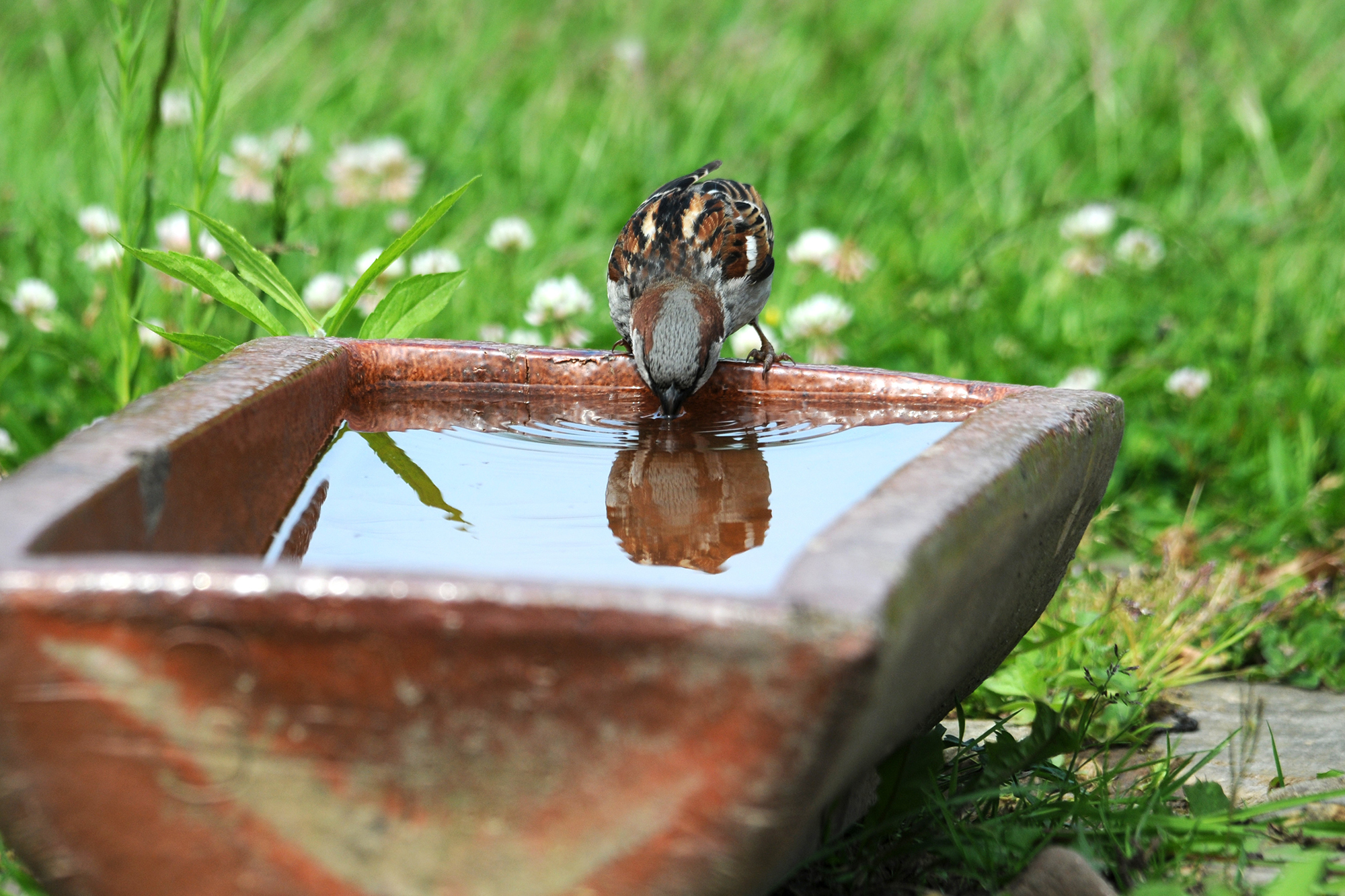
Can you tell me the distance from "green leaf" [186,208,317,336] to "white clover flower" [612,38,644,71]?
4077mm

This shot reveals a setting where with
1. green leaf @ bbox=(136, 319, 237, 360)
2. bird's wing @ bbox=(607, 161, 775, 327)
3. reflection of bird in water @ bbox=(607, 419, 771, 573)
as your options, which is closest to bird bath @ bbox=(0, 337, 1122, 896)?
reflection of bird in water @ bbox=(607, 419, 771, 573)

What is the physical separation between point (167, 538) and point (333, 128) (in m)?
5.26

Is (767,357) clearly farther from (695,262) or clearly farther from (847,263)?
(847,263)

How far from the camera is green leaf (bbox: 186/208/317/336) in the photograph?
8.27 ft

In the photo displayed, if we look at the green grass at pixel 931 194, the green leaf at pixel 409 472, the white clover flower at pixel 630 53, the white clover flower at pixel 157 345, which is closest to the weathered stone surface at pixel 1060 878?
the green grass at pixel 931 194

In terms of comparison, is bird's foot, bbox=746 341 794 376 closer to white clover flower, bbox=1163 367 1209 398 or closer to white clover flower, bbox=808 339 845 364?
white clover flower, bbox=808 339 845 364

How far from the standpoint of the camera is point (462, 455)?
2.18 meters

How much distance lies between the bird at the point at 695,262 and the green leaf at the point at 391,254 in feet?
2.17

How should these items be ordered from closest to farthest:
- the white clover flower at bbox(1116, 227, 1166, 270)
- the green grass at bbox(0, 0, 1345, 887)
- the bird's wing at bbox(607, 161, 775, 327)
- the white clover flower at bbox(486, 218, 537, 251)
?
the green grass at bbox(0, 0, 1345, 887) → the bird's wing at bbox(607, 161, 775, 327) → the white clover flower at bbox(486, 218, 537, 251) → the white clover flower at bbox(1116, 227, 1166, 270)

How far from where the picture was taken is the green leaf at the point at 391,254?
233 centimetres

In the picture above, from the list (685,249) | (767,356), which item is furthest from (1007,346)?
(685,249)

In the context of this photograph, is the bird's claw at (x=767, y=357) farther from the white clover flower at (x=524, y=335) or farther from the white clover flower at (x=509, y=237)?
the white clover flower at (x=509, y=237)

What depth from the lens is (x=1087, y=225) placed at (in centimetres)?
496

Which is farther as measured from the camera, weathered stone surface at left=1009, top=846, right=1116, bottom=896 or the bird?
→ the bird
